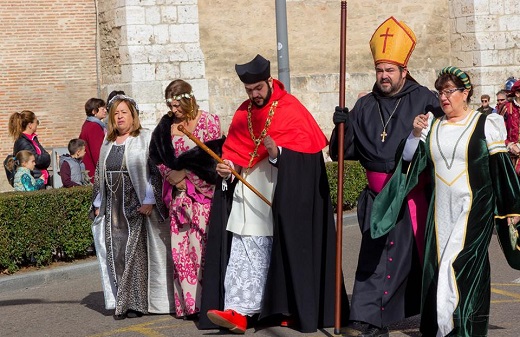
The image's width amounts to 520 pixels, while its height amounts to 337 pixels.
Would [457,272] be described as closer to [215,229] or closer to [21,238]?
[215,229]

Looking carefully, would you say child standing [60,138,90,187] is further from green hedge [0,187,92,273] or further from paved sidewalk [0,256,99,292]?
paved sidewalk [0,256,99,292]

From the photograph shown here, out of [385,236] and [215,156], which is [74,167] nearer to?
[215,156]

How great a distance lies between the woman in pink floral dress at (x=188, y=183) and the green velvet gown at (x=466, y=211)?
85.9 inches

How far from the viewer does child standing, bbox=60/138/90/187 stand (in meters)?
12.6

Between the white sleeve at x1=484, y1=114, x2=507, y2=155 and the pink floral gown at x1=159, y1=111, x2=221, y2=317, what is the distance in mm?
2460

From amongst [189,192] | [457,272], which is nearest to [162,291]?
[189,192]

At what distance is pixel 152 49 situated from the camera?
57.2ft

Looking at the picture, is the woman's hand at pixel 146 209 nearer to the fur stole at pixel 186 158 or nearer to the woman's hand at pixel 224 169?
the fur stole at pixel 186 158

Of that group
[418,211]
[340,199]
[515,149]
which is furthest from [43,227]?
[418,211]

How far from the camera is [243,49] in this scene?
1952 cm

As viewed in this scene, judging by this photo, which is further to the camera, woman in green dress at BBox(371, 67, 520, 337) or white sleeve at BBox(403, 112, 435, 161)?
white sleeve at BBox(403, 112, 435, 161)

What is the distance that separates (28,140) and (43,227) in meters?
1.81

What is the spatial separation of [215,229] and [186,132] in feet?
2.60

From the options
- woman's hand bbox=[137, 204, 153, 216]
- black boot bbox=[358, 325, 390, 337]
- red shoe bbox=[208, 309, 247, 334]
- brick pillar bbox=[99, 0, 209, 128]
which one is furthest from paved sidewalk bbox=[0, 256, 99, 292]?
brick pillar bbox=[99, 0, 209, 128]
